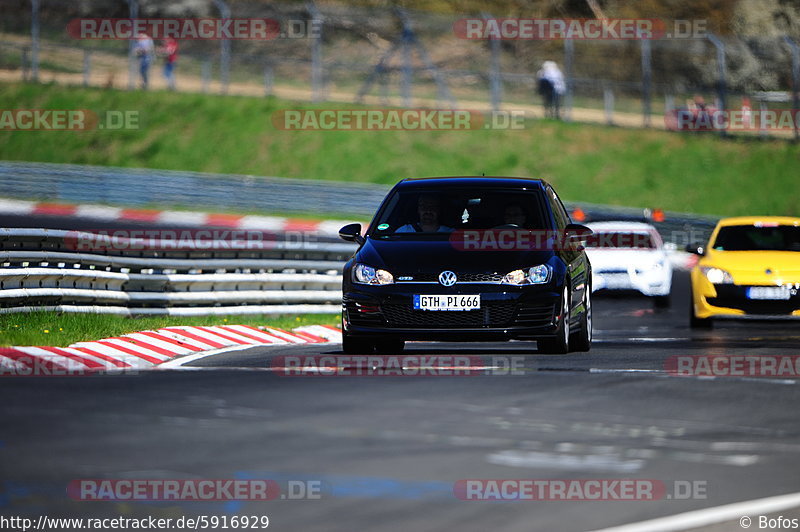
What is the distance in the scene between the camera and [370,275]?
1284 centimetres

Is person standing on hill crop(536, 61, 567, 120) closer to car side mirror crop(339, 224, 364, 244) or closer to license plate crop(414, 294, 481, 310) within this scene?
car side mirror crop(339, 224, 364, 244)

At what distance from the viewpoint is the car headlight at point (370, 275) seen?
1276 centimetres

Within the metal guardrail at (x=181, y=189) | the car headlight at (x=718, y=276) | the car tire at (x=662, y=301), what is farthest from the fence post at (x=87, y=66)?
the car headlight at (x=718, y=276)

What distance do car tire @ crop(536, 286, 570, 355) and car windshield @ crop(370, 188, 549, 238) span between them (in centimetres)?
80

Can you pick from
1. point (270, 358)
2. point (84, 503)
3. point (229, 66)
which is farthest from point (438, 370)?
point (229, 66)

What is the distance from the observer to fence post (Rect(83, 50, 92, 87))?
44531mm

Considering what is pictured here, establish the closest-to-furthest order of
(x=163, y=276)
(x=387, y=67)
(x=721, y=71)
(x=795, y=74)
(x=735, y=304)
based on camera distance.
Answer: (x=163, y=276)
(x=735, y=304)
(x=721, y=71)
(x=795, y=74)
(x=387, y=67)

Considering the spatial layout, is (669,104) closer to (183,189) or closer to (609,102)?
(609,102)

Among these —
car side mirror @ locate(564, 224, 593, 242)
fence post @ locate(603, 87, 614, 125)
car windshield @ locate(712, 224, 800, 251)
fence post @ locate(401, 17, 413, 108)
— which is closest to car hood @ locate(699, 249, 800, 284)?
car windshield @ locate(712, 224, 800, 251)

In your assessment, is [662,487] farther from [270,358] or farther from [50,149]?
[50,149]

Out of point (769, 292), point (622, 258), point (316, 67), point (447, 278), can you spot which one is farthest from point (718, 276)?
point (316, 67)

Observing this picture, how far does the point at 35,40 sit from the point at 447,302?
32831 mm

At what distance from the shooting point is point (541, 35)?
49.2 metres

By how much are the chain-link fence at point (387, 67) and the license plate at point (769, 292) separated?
21.2 metres
